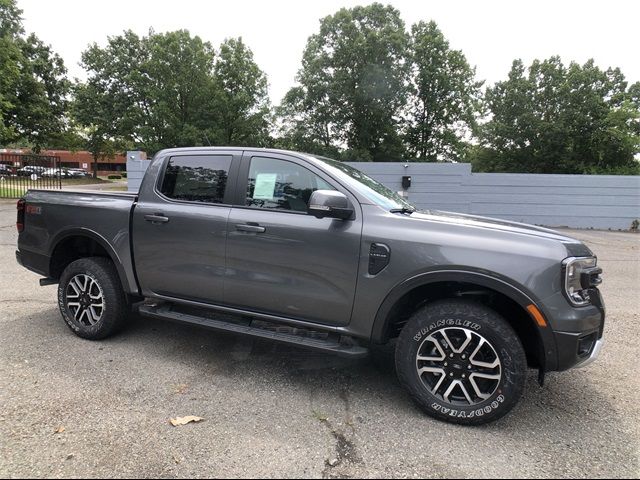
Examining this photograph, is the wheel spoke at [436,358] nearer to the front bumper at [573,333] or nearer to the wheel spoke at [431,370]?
the wheel spoke at [431,370]

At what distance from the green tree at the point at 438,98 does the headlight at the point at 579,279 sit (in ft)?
114

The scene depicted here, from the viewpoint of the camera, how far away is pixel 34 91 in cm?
3306

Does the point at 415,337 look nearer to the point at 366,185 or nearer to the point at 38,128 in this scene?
the point at 366,185

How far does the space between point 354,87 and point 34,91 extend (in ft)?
79.3

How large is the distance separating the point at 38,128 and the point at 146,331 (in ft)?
124

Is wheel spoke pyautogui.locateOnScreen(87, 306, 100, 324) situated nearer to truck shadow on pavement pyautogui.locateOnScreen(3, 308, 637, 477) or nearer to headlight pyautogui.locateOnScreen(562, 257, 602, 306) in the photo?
truck shadow on pavement pyautogui.locateOnScreen(3, 308, 637, 477)

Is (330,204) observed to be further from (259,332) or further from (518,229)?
(518,229)

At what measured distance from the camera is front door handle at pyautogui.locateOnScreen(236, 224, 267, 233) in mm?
3506

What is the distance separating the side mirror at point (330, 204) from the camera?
3.14m

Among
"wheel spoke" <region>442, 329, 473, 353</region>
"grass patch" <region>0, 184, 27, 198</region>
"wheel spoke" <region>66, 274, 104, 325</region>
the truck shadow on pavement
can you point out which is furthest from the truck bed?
"grass patch" <region>0, 184, 27, 198</region>

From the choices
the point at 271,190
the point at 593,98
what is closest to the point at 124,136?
the point at 593,98

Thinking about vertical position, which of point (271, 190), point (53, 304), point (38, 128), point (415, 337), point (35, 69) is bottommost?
point (53, 304)

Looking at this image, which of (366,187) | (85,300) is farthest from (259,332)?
(85,300)

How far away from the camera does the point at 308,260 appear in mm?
3336
